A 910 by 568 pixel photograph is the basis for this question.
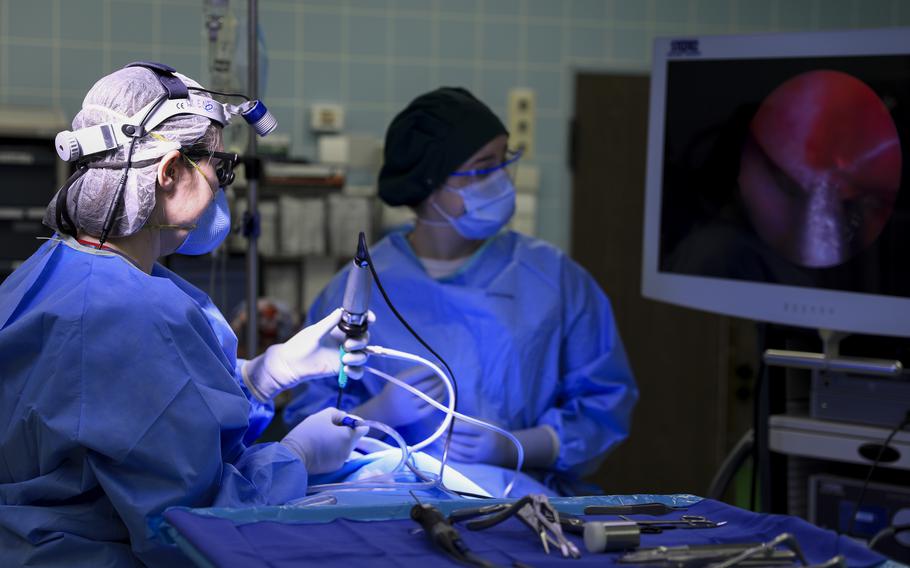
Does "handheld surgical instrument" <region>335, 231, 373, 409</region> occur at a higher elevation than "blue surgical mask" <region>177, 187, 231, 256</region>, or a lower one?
lower

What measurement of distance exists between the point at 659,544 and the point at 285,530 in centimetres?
41

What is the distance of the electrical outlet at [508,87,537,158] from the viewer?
A: 4461 millimetres

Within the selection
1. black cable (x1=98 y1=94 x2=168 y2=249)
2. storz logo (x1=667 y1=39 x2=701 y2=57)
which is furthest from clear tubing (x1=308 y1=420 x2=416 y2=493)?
storz logo (x1=667 y1=39 x2=701 y2=57)

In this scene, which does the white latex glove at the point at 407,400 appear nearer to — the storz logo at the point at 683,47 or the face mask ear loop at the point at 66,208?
the face mask ear loop at the point at 66,208

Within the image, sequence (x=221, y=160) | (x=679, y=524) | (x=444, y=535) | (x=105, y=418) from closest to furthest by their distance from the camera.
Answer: (x=444, y=535), (x=679, y=524), (x=105, y=418), (x=221, y=160)

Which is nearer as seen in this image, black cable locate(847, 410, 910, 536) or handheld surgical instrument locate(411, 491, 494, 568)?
handheld surgical instrument locate(411, 491, 494, 568)

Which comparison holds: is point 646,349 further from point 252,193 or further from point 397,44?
point 252,193

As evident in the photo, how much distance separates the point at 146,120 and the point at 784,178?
55.7 inches

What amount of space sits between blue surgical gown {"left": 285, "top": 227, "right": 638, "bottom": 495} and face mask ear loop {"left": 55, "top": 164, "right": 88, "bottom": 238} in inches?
35.7

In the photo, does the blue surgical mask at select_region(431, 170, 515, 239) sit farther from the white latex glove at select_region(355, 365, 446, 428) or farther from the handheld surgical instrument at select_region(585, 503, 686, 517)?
the handheld surgical instrument at select_region(585, 503, 686, 517)

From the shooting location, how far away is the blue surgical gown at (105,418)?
1.38m

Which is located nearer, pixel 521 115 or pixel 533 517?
pixel 533 517

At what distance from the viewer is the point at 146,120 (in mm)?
1578

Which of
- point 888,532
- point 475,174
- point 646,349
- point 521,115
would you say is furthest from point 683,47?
point 646,349
